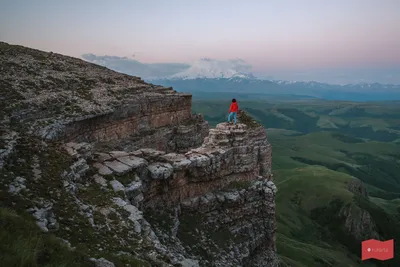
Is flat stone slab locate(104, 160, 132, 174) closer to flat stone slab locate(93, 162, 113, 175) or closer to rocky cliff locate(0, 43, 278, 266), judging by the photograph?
rocky cliff locate(0, 43, 278, 266)

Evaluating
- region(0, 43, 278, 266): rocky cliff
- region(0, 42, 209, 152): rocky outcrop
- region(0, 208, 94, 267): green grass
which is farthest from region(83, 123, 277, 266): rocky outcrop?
region(0, 208, 94, 267): green grass

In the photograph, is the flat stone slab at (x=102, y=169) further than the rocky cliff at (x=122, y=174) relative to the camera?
Yes

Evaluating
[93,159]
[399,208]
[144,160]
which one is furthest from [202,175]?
[399,208]

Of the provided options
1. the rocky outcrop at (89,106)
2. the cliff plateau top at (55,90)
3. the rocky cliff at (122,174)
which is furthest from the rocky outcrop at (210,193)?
the cliff plateau top at (55,90)

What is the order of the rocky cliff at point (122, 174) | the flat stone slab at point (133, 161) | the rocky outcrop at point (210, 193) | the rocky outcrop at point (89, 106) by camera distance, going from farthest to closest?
1. the rocky outcrop at point (89, 106)
2. the flat stone slab at point (133, 161)
3. the rocky outcrop at point (210, 193)
4. the rocky cliff at point (122, 174)

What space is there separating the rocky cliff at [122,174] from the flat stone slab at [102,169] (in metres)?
0.09

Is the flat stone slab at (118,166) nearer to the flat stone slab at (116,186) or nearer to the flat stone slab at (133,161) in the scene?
the flat stone slab at (133,161)

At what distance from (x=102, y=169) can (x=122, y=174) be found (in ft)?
5.88

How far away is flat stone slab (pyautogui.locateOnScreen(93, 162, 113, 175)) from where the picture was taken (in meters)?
25.7

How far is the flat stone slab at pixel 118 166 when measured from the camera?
86.4 ft

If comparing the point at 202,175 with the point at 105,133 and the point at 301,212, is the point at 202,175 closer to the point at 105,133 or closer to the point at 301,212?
the point at 105,133

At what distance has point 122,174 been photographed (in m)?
26.2

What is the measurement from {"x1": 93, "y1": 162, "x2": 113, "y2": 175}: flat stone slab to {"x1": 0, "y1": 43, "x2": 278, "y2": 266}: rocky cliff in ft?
0.29

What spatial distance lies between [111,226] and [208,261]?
504 inches
